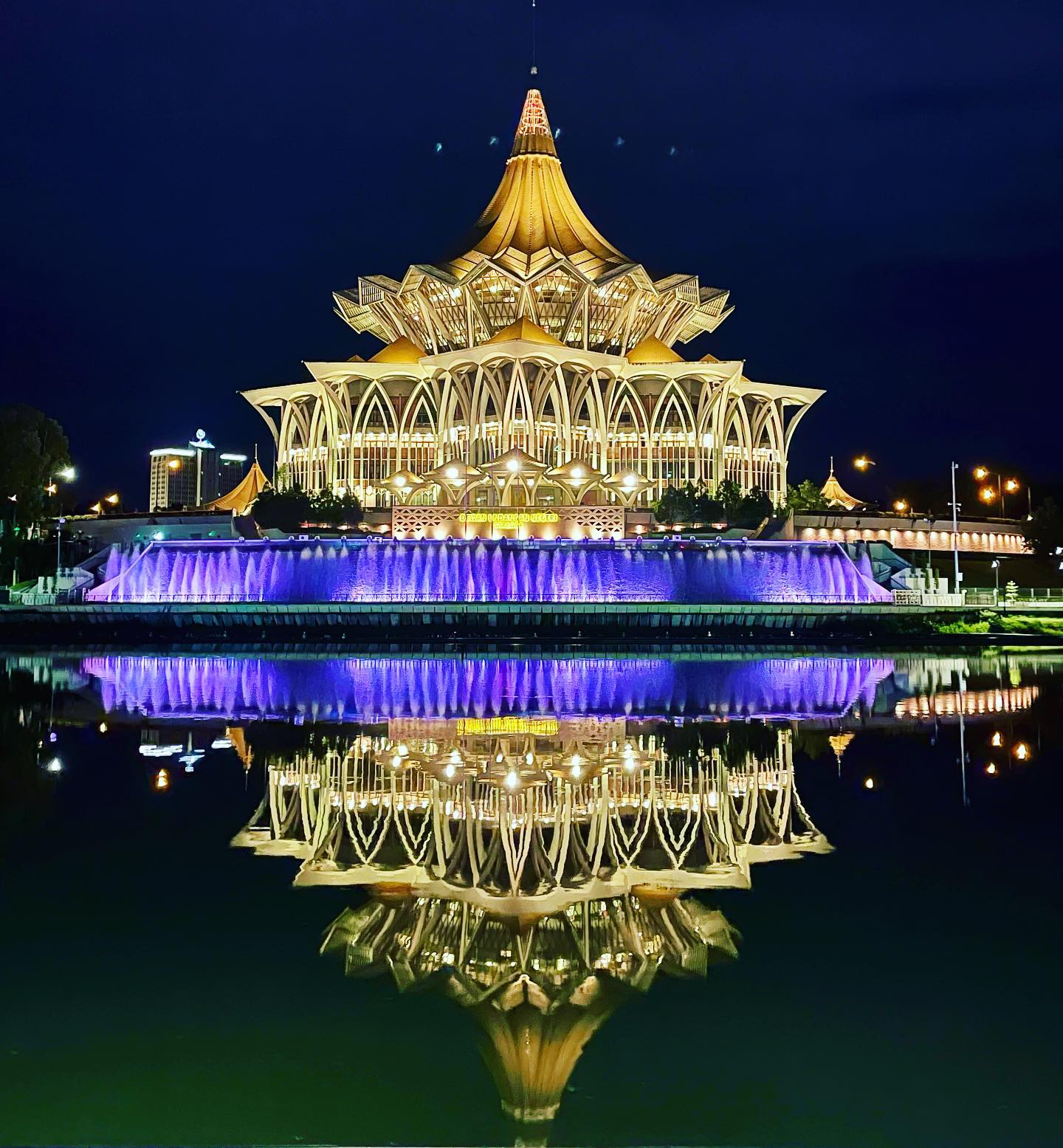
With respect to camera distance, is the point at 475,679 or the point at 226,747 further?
the point at 475,679

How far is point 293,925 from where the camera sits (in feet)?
19.8

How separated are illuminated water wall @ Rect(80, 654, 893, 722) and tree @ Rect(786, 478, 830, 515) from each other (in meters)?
31.4

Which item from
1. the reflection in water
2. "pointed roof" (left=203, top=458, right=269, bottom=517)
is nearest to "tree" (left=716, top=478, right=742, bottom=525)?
"pointed roof" (left=203, top=458, right=269, bottom=517)

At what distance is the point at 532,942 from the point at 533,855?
1680mm

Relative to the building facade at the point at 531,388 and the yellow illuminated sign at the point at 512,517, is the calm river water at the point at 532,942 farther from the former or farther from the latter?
the building facade at the point at 531,388

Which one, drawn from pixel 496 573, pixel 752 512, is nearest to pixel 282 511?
pixel 496 573

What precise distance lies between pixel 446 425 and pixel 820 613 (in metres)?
29.3

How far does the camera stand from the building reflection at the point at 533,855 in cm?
497

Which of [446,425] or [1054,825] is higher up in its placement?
[446,425]

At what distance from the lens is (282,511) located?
176ft

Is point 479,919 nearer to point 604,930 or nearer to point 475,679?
point 604,930

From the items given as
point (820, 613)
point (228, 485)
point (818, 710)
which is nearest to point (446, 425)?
point (820, 613)

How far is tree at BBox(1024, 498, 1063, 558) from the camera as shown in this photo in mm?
50938

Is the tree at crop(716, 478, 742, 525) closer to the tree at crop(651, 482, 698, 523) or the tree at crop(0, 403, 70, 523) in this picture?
the tree at crop(651, 482, 698, 523)
